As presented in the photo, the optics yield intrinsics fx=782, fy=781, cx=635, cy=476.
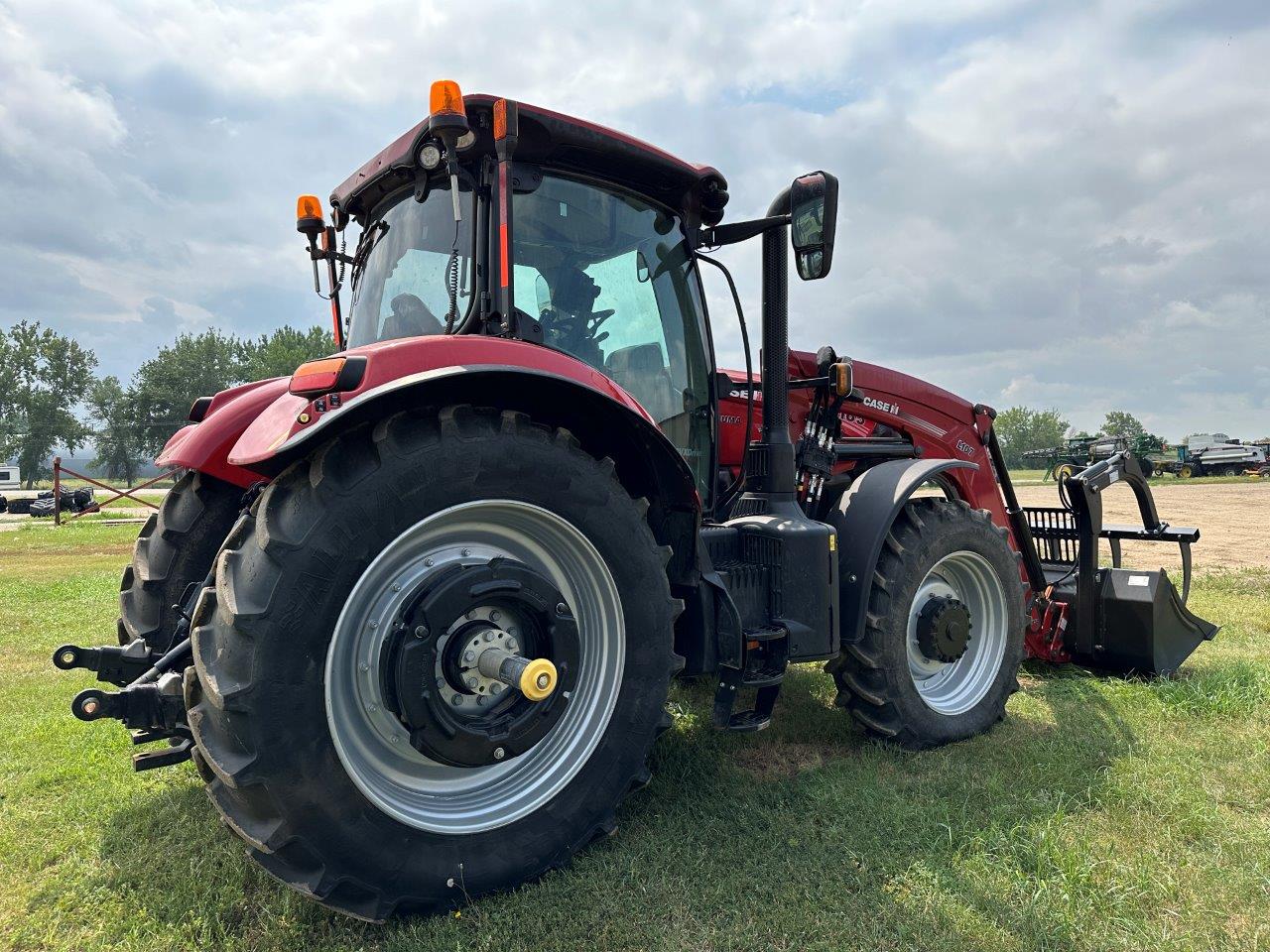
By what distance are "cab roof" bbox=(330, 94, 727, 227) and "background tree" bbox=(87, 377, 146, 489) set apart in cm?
7142

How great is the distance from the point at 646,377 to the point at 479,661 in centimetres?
142

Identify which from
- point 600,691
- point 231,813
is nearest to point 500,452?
point 600,691

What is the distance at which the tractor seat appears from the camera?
10.2 ft

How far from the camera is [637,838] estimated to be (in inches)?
103

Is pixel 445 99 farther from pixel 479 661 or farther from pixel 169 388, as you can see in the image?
pixel 169 388

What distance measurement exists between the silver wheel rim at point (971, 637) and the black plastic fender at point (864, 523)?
449mm

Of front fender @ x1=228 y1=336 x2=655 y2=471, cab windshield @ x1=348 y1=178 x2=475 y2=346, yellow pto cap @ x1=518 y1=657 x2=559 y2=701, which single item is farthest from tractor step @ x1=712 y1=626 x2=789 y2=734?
cab windshield @ x1=348 y1=178 x2=475 y2=346

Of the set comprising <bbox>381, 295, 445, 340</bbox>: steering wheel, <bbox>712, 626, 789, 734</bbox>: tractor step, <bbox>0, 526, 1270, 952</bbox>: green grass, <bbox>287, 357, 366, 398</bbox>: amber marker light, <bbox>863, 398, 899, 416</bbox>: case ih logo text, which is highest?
<bbox>381, 295, 445, 340</bbox>: steering wheel

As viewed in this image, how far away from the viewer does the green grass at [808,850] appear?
2139 mm

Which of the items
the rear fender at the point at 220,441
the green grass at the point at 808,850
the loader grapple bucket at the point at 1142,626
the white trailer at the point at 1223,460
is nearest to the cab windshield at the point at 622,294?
the rear fender at the point at 220,441

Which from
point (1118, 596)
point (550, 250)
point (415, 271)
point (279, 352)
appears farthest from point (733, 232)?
point (279, 352)

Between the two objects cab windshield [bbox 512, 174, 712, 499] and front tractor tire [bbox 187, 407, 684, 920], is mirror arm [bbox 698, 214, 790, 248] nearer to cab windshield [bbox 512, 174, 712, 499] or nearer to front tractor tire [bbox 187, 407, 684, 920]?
cab windshield [bbox 512, 174, 712, 499]

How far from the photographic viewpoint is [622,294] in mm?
3123

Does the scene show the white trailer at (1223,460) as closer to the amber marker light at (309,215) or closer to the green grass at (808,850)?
the green grass at (808,850)
